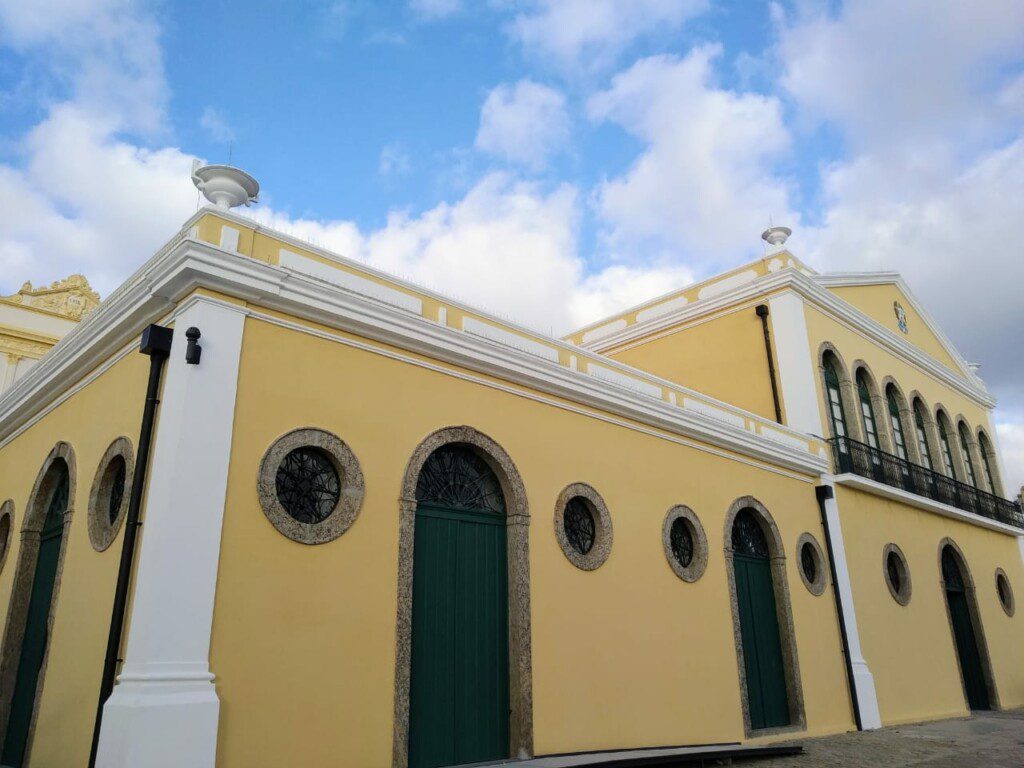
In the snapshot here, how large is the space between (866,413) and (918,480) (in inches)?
66.2

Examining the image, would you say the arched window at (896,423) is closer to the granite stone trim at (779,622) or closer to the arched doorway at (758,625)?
the granite stone trim at (779,622)

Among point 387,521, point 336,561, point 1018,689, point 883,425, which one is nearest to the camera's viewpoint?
point 336,561

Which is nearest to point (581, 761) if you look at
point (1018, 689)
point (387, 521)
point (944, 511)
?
point (387, 521)

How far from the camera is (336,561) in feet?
20.3

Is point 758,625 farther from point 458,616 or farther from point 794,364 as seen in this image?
point 458,616

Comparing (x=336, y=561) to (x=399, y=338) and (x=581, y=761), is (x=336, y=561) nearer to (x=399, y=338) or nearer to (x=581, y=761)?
(x=399, y=338)

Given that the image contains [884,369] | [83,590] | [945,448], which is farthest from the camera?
[945,448]

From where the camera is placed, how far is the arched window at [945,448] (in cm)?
1705

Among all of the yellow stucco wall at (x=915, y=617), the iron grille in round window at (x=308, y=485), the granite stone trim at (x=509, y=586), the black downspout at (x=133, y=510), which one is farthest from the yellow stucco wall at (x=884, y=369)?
the black downspout at (x=133, y=510)

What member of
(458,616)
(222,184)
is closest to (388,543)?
(458,616)

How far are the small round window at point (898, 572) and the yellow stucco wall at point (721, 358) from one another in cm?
311

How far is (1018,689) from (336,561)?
1541 centimetres

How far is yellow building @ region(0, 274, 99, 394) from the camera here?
1545cm

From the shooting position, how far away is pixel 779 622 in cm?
1070
